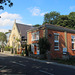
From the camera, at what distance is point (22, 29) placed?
36.2m

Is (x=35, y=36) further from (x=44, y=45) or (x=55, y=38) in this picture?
(x=44, y=45)

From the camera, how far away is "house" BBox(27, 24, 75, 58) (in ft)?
66.5

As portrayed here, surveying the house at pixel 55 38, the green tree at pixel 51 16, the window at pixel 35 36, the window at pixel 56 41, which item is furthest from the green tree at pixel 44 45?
the green tree at pixel 51 16

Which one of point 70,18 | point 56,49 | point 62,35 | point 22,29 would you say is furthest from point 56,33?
point 70,18

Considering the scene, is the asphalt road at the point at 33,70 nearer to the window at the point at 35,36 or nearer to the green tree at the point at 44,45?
the green tree at the point at 44,45

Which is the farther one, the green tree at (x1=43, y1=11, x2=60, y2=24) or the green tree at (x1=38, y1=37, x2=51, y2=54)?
the green tree at (x1=43, y1=11, x2=60, y2=24)

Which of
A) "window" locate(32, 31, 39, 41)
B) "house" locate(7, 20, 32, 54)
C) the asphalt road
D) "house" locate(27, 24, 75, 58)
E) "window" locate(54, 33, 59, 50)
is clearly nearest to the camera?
the asphalt road

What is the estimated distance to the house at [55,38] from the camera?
20.3 meters

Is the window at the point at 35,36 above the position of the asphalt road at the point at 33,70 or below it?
above

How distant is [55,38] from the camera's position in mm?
21312

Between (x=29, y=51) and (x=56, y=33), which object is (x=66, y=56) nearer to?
(x=56, y=33)

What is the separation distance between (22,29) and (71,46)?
62.3ft

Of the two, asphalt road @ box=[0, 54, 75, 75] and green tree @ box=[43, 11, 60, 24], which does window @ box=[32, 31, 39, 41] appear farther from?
green tree @ box=[43, 11, 60, 24]

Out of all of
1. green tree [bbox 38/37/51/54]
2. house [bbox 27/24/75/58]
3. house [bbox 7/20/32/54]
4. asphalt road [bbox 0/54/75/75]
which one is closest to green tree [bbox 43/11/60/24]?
house [bbox 7/20/32/54]
